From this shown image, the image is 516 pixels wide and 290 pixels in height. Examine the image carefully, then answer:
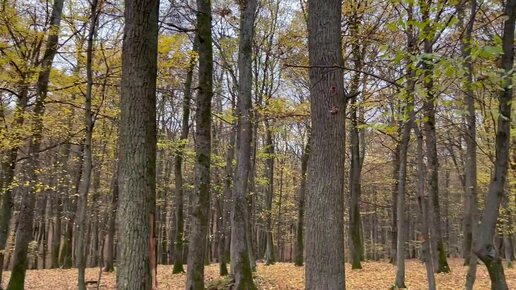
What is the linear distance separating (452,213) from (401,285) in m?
28.5

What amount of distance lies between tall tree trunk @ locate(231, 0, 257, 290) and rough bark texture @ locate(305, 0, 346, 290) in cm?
566

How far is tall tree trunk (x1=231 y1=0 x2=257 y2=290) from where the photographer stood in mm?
9689

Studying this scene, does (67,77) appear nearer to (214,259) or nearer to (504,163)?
(504,163)

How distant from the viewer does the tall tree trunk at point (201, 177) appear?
7434 mm

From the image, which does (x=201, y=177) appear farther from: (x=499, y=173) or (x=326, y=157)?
(x=499, y=173)

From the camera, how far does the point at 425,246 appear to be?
26.7ft

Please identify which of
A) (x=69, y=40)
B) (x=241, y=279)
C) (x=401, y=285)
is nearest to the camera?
(x=241, y=279)

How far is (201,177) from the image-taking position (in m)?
7.55

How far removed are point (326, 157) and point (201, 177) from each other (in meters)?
3.77

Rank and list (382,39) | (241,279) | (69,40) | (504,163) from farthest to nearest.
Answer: (382,39) < (69,40) < (241,279) < (504,163)

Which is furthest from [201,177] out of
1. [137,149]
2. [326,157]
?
[326,157]

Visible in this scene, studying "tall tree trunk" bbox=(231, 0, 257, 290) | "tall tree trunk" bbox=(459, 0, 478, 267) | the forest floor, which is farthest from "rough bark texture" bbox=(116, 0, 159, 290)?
the forest floor

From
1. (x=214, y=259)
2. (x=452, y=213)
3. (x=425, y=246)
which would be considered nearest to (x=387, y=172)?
(x=452, y=213)

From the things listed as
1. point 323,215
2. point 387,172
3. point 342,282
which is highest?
point 387,172
